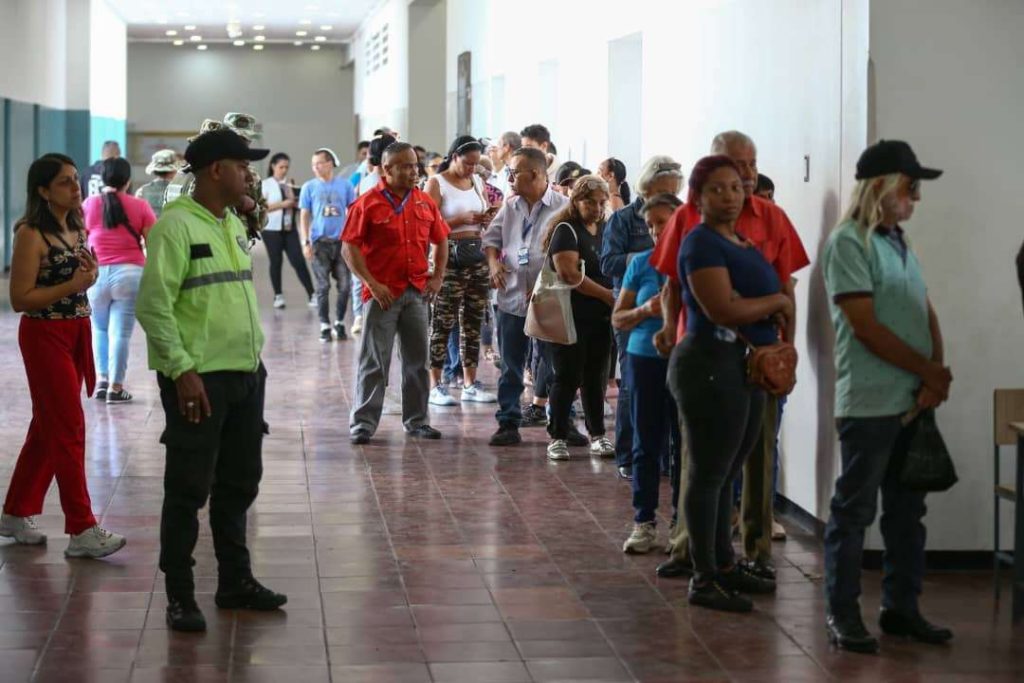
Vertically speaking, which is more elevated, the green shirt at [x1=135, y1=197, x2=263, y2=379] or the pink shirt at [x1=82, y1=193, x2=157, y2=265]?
the pink shirt at [x1=82, y1=193, x2=157, y2=265]

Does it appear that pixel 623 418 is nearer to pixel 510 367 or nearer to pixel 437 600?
pixel 510 367

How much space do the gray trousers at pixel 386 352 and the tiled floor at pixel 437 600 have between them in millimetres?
604

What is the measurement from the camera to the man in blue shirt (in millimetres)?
14125

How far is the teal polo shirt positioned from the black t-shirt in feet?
9.22

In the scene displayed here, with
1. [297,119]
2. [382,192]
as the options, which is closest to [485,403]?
[382,192]

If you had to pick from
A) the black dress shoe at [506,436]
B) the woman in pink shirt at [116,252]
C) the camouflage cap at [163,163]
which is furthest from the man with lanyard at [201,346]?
the camouflage cap at [163,163]

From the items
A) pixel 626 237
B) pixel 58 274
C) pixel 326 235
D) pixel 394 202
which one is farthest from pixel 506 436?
pixel 326 235

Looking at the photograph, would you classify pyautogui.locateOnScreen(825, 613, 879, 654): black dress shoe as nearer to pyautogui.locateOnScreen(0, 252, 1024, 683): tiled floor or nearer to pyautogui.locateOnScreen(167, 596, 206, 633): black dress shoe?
pyautogui.locateOnScreen(0, 252, 1024, 683): tiled floor

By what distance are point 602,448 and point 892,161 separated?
3792 millimetres

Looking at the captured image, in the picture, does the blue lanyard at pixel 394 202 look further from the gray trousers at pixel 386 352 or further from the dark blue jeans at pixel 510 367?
the dark blue jeans at pixel 510 367

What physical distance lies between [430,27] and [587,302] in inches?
649

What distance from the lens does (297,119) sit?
4228cm

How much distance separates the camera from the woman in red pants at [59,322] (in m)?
5.89

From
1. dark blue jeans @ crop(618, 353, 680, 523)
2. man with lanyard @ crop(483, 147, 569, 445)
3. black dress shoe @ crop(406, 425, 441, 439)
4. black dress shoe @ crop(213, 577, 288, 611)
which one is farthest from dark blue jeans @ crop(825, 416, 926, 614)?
black dress shoe @ crop(406, 425, 441, 439)
